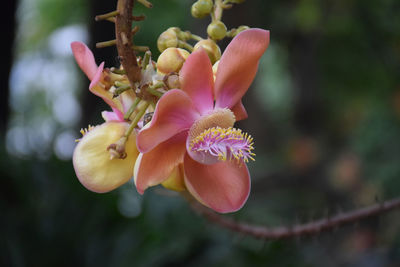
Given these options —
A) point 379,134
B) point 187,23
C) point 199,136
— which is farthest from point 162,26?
point 199,136

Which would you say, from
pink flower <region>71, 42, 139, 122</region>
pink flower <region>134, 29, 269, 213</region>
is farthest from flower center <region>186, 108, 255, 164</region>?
pink flower <region>71, 42, 139, 122</region>

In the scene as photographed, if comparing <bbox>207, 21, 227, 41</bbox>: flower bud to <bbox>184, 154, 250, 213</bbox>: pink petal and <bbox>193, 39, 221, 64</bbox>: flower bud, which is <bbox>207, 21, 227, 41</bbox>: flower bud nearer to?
<bbox>193, 39, 221, 64</bbox>: flower bud

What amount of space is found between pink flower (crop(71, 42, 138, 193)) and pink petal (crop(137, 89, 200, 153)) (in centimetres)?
4

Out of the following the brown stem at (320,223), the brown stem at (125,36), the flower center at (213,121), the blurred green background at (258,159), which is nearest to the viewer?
the brown stem at (125,36)

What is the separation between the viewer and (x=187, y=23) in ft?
11.4

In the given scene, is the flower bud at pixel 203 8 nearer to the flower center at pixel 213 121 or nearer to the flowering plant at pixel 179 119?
the flowering plant at pixel 179 119

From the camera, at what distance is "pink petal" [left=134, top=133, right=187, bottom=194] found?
610mm

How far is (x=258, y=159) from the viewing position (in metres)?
5.75

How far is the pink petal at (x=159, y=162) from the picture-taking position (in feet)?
2.00

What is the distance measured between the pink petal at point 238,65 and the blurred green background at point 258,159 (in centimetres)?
45

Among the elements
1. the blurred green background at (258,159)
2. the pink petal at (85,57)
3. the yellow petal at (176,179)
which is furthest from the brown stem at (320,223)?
the pink petal at (85,57)

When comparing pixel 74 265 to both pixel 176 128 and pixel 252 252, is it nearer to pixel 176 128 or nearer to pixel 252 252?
pixel 252 252

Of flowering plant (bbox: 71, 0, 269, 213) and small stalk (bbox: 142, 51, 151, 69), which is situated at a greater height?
small stalk (bbox: 142, 51, 151, 69)

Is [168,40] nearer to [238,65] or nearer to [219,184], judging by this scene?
[238,65]
